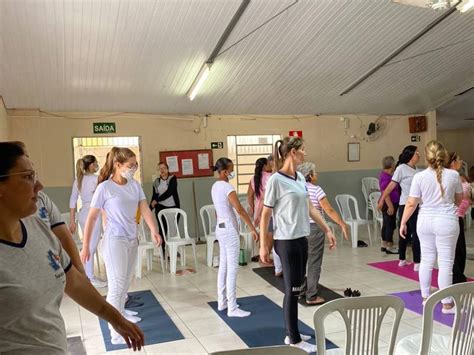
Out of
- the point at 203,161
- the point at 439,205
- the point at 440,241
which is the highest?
the point at 203,161

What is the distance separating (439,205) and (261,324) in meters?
1.86

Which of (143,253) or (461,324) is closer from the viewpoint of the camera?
(461,324)

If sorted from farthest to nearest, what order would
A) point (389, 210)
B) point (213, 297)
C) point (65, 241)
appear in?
point (389, 210), point (213, 297), point (65, 241)

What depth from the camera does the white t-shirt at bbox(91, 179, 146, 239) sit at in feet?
10.7

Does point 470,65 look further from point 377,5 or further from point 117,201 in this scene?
point 117,201

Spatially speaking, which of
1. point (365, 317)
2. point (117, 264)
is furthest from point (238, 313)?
point (365, 317)

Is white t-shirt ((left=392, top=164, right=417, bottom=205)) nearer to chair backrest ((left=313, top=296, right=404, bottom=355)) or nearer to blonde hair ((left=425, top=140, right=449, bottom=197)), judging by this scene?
blonde hair ((left=425, top=140, right=449, bottom=197))

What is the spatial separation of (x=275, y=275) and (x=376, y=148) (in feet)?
17.1

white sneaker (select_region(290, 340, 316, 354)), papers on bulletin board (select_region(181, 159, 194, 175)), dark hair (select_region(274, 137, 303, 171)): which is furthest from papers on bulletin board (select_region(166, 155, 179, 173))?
white sneaker (select_region(290, 340, 316, 354))

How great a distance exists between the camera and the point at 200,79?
20.4ft

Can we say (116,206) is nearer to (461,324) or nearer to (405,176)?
(461,324)

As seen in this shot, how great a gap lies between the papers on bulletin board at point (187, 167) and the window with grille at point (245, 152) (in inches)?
34.3

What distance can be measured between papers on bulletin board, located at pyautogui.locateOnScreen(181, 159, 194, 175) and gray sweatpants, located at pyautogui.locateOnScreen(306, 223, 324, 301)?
4268 mm

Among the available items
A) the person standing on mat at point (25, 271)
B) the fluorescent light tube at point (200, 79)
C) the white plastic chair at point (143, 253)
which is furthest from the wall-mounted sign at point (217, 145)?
the person standing on mat at point (25, 271)
